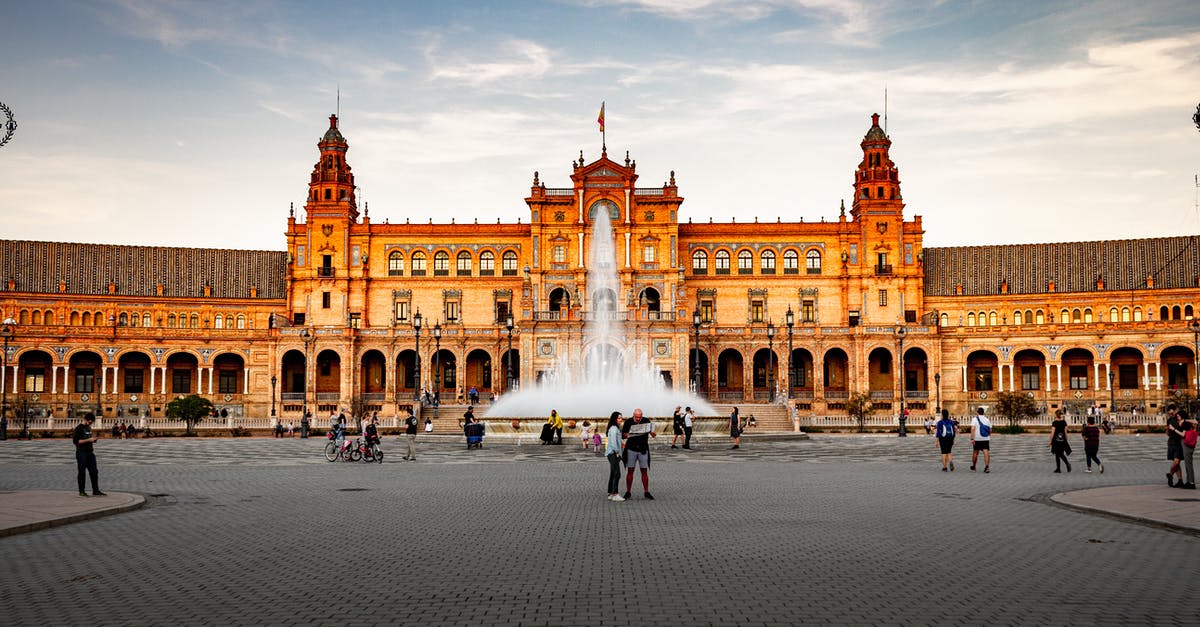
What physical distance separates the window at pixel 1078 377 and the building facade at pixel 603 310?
0.82 feet

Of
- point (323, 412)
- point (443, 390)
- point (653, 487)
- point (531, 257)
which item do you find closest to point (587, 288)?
point (531, 257)

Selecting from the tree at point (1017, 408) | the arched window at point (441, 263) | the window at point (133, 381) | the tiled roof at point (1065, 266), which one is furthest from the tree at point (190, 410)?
the tiled roof at point (1065, 266)

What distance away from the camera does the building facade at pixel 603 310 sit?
262ft

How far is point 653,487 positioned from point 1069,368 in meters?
68.8

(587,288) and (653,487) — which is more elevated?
(587,288)

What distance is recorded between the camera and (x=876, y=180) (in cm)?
8481

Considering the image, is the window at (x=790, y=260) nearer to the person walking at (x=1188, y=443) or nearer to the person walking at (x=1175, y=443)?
the person walking at (x=1175, y=443)

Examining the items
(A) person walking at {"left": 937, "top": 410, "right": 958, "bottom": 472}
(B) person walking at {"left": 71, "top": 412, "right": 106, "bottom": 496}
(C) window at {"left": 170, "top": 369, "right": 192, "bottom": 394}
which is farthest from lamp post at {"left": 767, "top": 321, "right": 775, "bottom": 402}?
(C) window at {"left": 170, "top": 369, "right": 192, "bottom": 394}

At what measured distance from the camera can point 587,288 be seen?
269 ft

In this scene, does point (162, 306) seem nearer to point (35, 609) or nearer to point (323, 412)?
point (323, 412)

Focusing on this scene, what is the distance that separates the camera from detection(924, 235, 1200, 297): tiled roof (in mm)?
85125

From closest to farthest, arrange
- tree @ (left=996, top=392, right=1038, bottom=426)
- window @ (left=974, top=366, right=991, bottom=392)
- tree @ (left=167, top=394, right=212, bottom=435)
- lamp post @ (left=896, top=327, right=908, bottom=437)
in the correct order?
lamp post @ (left=896, top=327, right=908, bottom=437) < tree @ (left=167, top=394, right=212, bottom=435) < tree @ (left=996, top=392, right=1038, bottom=426) < window @ (left=974, top=366, right=991, bottom=392)

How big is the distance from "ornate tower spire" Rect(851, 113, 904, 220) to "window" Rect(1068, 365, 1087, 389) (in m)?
18.3

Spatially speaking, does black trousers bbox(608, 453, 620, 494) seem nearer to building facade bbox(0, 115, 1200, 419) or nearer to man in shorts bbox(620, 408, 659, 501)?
man in shorts bbox(620, 408, 659, 501)
